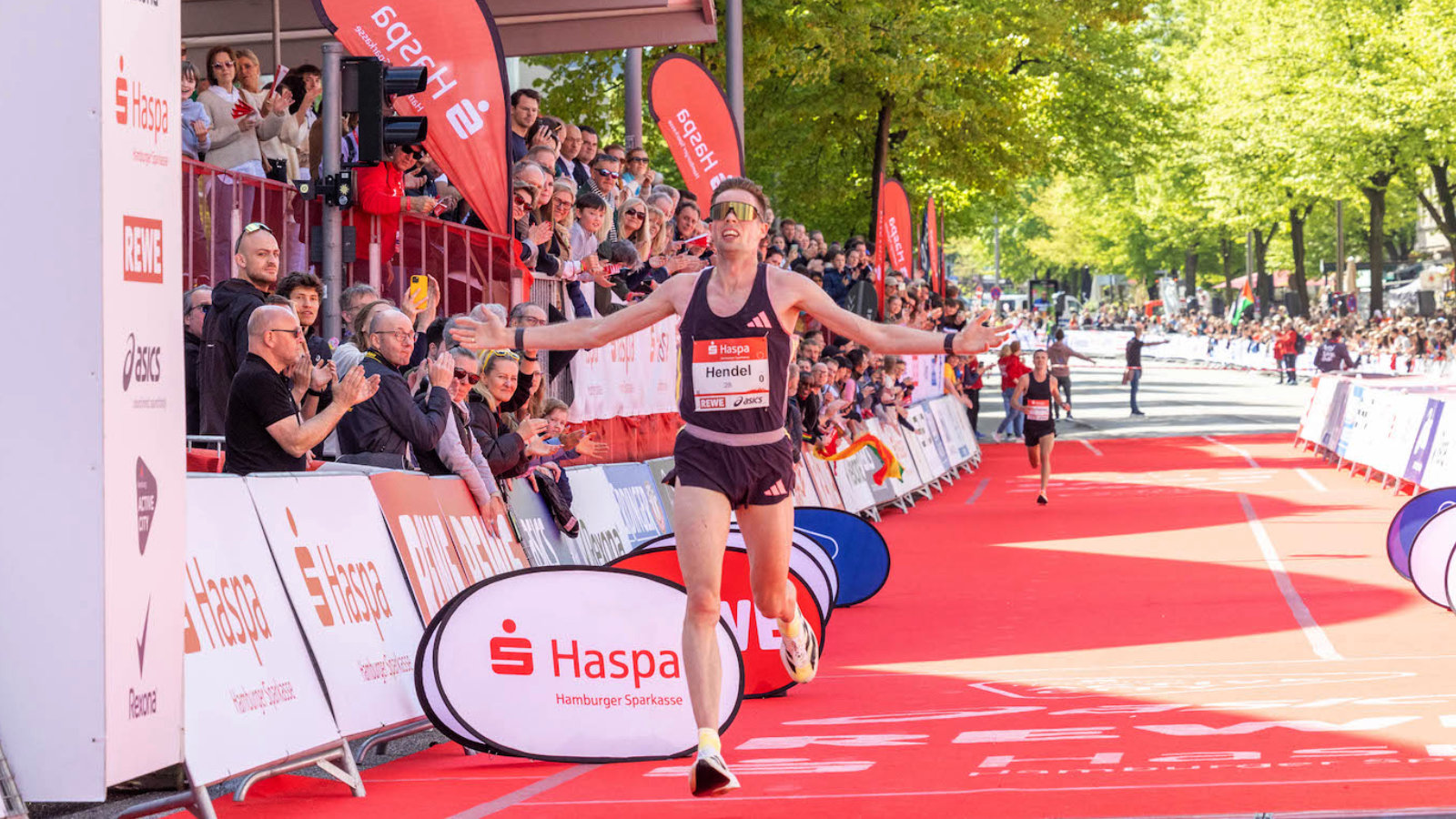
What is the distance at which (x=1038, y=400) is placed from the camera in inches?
1027

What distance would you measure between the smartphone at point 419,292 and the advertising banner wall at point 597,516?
2286mm

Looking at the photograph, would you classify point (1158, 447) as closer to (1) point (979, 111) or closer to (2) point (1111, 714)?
(1) point (979, 111)

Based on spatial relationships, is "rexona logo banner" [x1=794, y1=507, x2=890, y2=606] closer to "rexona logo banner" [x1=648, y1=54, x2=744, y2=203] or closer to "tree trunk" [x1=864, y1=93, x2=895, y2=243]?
"rexona logo banner" [x1=648, y1=54, x2=744, y2=203]

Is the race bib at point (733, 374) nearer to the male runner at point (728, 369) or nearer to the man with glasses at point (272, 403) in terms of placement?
the male runner at point (728, 369)

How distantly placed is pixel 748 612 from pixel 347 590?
9.28ft

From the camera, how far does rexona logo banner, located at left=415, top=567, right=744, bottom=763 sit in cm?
857

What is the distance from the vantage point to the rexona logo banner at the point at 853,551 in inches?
576

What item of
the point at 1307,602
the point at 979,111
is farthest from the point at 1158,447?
the point at 1307,602

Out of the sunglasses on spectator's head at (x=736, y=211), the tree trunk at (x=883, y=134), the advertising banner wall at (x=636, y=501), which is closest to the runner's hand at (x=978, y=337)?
the sunglasses on spectator's head at (x=736, y=211)

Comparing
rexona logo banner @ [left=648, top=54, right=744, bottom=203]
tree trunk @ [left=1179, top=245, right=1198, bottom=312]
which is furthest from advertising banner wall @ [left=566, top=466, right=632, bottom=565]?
tree trunk @ [left=1179, top=245, right=1198, bottom=312]

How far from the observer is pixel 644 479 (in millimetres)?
15289

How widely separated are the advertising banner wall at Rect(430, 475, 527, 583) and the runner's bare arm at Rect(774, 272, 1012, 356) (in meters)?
3.06

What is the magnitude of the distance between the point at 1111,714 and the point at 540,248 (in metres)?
6.34

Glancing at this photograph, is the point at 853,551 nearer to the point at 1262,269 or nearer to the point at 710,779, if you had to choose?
the point at 710,779
